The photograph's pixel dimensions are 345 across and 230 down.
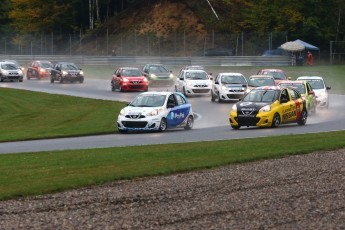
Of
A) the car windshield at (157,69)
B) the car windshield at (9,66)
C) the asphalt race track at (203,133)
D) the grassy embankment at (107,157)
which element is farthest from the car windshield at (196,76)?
the car windshield at (9,66)

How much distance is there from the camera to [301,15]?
85938 millimetres

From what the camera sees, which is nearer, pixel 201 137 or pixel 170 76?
pixel 201 137

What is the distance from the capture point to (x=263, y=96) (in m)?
33.4

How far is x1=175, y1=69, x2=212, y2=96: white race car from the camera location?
52.3m

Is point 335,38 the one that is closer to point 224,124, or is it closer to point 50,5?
point 50,5

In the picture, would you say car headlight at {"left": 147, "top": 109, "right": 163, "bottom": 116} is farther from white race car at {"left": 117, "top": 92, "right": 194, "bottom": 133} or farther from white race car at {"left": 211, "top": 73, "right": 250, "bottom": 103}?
white race car at {"left": 211, "top": 73, "right": 250, "bottom": 103}

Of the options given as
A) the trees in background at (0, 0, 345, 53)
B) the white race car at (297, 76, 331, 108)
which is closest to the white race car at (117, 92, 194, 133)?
the white race car at (297, 76, 331, 108)

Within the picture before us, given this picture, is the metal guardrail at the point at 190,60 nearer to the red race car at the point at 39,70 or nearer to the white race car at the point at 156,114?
the red race car at the point at 39,70

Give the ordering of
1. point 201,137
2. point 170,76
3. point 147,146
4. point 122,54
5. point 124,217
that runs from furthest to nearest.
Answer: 1. point 122,54
2. point 170,76
3. point 201,137
4. point 147,146
5. point 124,217

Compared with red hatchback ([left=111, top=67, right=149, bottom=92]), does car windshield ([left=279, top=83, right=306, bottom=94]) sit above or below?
above

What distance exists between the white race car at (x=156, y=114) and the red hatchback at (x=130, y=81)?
848 inches

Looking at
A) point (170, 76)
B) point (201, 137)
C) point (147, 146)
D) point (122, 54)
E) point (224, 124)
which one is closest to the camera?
point (147, 146)

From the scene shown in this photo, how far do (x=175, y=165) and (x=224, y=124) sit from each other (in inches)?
641

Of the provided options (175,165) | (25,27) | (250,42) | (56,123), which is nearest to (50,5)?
(25,27)
